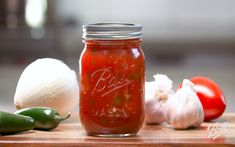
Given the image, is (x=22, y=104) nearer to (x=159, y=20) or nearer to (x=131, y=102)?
(x=131, y=102)

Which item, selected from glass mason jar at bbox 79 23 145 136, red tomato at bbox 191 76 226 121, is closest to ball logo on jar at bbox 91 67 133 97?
glass mason jar at bbox 79 23 145 136

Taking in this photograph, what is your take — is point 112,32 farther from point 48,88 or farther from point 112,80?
point 48,88

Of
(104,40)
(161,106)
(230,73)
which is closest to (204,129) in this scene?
(161,106)

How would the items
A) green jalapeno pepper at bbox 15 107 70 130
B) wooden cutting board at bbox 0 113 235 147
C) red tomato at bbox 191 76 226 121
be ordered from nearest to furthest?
wooden cutting board at bbox 0 113 235 147 → green jalapeno pepper at bbox 15 107 70 130 → red tomato at bbox 191 76 226 121

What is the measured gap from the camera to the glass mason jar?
3.51 ft

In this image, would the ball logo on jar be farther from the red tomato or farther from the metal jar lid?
the red tomato

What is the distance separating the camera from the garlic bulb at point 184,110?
1187 mm

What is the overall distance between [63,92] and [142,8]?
2.71 m

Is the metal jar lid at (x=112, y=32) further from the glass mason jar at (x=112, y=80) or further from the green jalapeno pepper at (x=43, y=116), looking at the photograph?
the green jalapeno pepper at (x=43, y=116)

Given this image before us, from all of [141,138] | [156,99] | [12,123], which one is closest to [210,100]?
[156,99]

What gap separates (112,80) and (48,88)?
230 millimetres

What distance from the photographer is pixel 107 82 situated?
3.52ft

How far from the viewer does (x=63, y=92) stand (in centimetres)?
127

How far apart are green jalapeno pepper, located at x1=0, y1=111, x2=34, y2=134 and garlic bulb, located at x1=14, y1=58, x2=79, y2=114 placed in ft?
0.43
